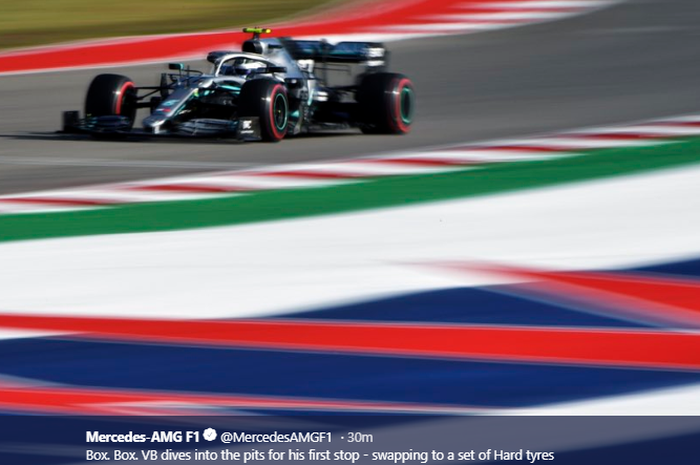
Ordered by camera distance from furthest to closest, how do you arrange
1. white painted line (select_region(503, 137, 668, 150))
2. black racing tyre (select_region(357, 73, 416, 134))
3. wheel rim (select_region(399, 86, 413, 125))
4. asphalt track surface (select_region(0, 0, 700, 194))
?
wheel rim (select_region(399, 86, 413, 125))
black racing tyre (select_region(357, 73, 416, 134))
white painted line (select_region(503, 137, 668, 150))
asphalt track surface (select_region(0, 0, 700, 194))

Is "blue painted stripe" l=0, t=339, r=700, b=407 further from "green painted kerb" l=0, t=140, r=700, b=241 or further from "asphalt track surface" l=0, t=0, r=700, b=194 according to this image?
"asphalt track surface" l=0, t=0, r=700, b=194

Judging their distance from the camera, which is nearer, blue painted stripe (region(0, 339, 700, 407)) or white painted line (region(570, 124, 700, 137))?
blue painted stripe (region(0, 339, 700, 407))

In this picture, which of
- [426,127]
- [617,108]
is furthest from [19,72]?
[617,108]

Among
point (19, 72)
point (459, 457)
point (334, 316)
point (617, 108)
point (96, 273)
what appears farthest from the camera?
point (19, 72)

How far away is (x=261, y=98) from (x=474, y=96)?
4.47 meters

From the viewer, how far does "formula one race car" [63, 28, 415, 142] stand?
9.76 m

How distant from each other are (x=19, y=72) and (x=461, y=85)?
564cm

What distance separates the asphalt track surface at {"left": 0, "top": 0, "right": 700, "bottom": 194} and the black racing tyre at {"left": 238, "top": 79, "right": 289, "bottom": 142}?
16 cm

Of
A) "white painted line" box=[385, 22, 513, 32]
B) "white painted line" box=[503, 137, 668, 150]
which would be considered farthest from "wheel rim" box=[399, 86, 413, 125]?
"white painted line" box=[385, 22, 513, 32]

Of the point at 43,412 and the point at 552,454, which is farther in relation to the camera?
the point at 43,412

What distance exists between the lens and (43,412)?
3.70 metres

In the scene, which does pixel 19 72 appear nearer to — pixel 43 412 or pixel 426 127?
pixel 426 127

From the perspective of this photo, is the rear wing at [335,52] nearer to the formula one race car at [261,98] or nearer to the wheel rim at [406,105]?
the formula one race car at [261,98]

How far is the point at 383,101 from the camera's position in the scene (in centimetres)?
1044
